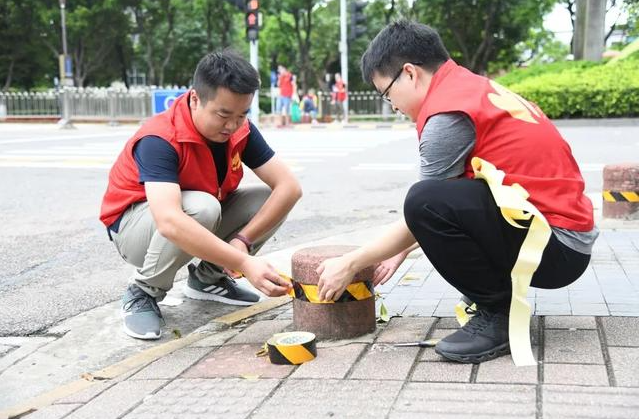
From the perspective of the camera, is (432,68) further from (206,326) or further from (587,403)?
(206,326)

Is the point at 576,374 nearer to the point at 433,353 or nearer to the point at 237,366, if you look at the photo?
the point at 433,353

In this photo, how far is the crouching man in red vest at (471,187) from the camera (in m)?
2.66

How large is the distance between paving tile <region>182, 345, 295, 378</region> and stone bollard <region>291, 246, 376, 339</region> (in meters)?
0.25

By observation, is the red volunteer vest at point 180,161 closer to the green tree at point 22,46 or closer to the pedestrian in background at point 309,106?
the pedestrian in background at point 309,106

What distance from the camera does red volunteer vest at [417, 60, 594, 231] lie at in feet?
8.71

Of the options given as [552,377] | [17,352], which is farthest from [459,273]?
[17,352]

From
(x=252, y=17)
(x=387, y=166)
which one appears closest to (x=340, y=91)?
(x=252, y=17)

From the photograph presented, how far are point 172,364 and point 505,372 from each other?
1255 mm

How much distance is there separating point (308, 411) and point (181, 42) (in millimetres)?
39722

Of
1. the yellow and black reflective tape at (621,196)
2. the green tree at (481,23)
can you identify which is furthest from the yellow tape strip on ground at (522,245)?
the green tree at (481,23)

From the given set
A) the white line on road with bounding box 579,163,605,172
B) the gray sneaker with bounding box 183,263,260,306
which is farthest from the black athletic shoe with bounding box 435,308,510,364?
the white line on road with bounding box 579,163,605,172

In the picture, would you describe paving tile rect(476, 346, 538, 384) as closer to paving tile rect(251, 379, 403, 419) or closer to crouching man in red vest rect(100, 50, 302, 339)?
paving tile rect(251, 379, 403, 419)

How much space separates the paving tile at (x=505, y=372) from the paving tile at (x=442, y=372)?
0.16 feet

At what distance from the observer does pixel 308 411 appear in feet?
7.85
